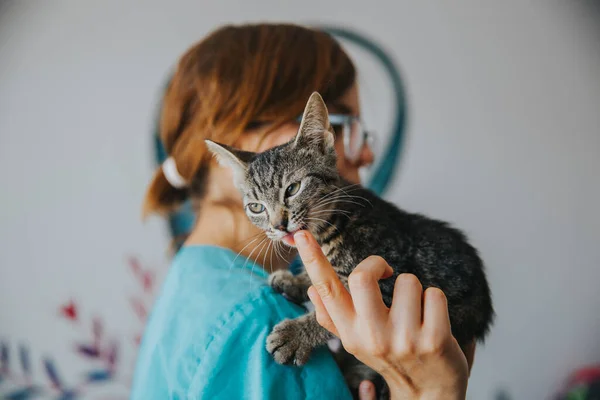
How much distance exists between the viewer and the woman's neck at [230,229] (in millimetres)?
652

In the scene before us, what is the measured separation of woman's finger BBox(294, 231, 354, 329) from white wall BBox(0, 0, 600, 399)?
59 centimetres

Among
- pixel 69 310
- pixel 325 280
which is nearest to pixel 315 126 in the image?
pixel 325 280

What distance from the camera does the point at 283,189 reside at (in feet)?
1.74

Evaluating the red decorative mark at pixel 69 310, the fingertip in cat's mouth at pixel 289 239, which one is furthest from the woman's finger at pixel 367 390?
the red decorative mark at pixel 69 310

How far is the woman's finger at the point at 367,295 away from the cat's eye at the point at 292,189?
160 mm

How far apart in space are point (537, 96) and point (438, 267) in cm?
80

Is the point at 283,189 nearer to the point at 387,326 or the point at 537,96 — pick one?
the point at 387,326

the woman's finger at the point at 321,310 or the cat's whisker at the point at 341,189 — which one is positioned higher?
the cat's whisker at the point at 341,189

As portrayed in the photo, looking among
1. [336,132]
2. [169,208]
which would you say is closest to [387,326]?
[336,132]

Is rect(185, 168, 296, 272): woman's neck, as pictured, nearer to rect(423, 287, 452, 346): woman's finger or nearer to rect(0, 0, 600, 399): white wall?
rect(423, 287, 452, 346): woman's finger

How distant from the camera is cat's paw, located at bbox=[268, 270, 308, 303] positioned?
614 millimetres

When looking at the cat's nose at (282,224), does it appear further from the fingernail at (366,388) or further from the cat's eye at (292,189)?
the fingernail at (366,388)

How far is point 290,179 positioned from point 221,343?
25 centimetres

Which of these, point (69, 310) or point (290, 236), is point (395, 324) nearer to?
point (290, 236)
